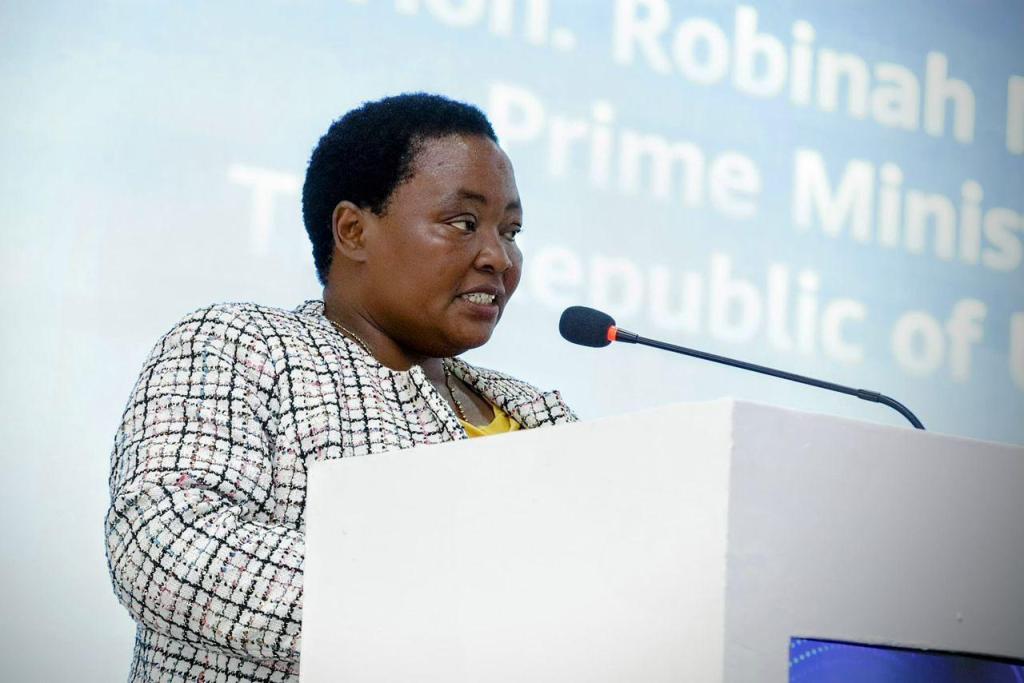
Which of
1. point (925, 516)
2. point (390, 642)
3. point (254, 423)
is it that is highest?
point (254, 423)

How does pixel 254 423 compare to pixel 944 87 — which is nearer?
pixel 254 423

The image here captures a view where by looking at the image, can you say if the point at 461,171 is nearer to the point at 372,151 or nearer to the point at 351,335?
the point at 372,151

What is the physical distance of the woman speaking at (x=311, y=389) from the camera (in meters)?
1.24

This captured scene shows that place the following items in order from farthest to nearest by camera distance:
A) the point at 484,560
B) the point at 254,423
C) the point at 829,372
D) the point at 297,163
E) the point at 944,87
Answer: the point at 944,87 → the point at 829,372 → the point at 297,163 → the point at 254,423 → the point at 484,560

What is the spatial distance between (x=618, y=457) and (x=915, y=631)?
0.72 ft

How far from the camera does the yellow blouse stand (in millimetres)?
1735

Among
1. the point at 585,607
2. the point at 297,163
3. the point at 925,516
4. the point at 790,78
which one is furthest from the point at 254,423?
the point at 790,78

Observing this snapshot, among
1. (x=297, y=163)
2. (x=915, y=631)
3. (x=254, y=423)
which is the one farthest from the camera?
(x=297, y=163)

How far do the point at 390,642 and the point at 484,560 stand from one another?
12 cm

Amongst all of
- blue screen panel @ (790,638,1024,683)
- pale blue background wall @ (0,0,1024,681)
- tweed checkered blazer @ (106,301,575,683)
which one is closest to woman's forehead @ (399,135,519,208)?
tweed checkered blazer @ (106,301,575,683)

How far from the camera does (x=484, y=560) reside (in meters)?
1.00

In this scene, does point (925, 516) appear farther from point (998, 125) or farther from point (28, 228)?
point (998, 125)

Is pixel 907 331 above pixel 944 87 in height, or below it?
below

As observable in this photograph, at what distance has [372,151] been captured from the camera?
1817 mm
